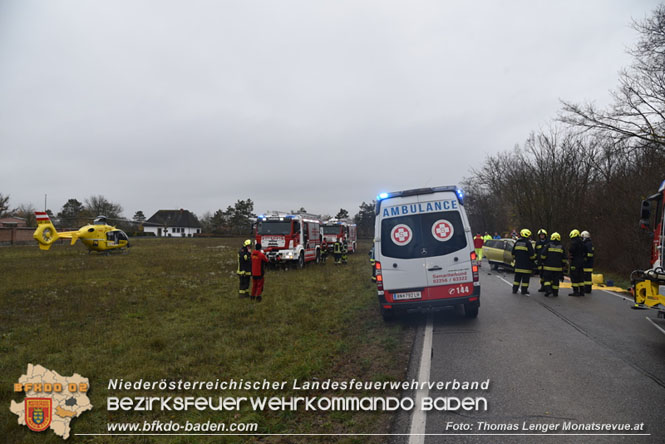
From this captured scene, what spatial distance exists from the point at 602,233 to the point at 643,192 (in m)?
3.52

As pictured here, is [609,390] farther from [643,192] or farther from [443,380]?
[643,192]

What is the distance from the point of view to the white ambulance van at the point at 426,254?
793cm

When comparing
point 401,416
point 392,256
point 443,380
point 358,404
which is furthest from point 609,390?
point 392,256

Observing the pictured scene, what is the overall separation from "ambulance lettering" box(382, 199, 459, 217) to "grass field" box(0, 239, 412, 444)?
2.32 metres

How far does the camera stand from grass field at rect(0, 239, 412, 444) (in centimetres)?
453

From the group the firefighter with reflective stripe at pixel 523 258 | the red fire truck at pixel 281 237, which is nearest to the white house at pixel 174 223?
the red fire truck at pixel 281 237

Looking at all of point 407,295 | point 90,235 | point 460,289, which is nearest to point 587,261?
point 460,289

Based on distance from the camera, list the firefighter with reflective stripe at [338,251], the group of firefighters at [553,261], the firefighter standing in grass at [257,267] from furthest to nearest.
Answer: the firefighter with reflective stripe at [338,251] → the group of firefighters at [553,261] → the firefighter standing in grass at [257,267]

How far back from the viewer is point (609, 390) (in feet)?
15.1

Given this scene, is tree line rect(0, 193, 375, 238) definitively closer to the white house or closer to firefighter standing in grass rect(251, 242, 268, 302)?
the white house

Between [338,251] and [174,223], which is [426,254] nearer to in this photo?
[338,251]

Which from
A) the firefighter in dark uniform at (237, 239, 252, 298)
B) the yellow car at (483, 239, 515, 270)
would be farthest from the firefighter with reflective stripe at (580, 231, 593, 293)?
the firefighter in dark uniform at (237, 239, 252, 298)

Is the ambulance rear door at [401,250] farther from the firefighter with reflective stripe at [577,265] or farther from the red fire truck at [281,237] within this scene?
the red fire truck at [281,237]

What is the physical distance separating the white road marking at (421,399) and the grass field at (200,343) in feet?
0.89
